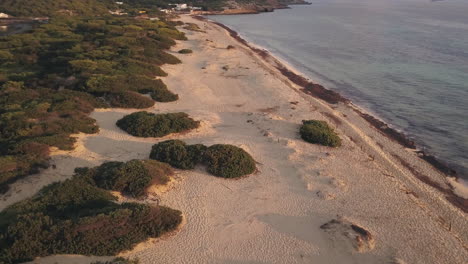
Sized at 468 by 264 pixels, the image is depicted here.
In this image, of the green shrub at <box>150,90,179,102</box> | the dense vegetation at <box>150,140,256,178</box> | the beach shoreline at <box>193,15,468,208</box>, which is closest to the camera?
the dense vegetation at <box>150,140,256,178</box>

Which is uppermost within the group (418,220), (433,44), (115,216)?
(433,44)

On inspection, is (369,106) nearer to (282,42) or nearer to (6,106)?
(6,106)

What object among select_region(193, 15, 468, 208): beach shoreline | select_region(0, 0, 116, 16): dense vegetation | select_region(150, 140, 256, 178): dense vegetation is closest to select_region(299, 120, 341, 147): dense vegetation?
select_region(193, 15, 468, 208): beach shoreline

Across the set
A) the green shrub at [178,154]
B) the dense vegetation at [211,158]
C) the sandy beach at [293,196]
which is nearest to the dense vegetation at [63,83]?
the sandy beach at [293,196]

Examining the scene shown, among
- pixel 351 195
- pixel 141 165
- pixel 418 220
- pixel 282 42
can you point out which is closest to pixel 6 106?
pixel 141 165

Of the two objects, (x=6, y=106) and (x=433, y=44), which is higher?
(x=433, y=44)

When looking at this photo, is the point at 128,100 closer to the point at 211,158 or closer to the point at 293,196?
the point at 211,158

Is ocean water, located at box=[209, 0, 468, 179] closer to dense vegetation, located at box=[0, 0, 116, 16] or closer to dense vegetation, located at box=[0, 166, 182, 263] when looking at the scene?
dense vegetation, located at box=[0, 166, 182, 263]
